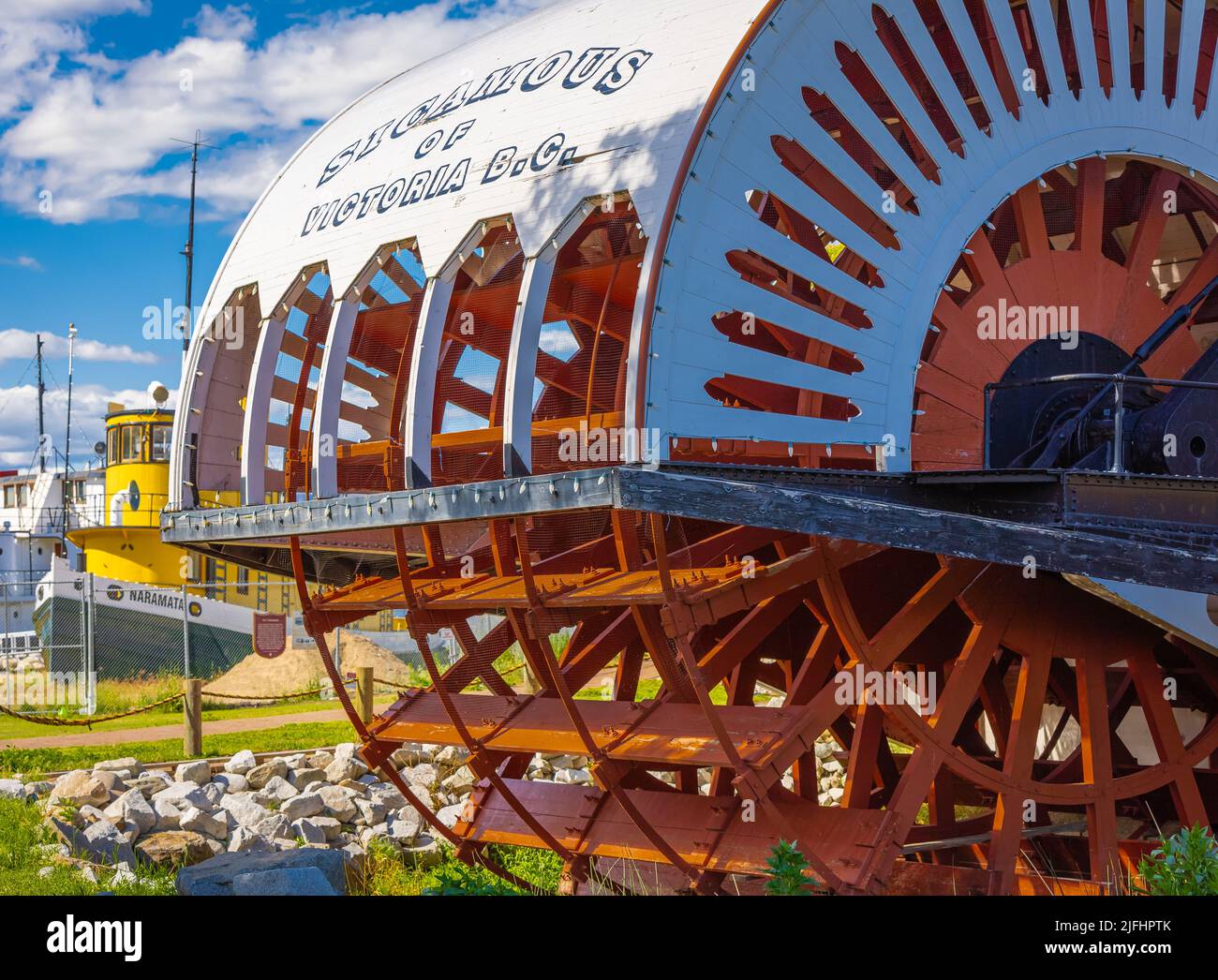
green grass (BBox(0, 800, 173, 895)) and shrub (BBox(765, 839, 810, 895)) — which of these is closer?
shrub (BBox(765, 839, 810, 895))

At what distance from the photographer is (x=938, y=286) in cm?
776

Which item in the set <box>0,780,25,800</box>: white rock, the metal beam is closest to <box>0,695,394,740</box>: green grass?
<box>0,780,25,800</box>: white rock

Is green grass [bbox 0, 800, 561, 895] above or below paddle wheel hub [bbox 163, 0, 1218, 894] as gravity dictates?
below

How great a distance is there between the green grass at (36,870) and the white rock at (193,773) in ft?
5.47

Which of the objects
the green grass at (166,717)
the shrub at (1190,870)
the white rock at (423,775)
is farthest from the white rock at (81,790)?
the shrub at (1190,870)

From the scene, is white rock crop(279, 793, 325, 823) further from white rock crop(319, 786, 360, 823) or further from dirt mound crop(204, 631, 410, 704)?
dirt mound crop(204, 631, 410, 704)

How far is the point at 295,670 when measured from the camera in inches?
906

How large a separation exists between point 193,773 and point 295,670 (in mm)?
9852

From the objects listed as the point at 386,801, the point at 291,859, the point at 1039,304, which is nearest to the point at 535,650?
the point at 291,859

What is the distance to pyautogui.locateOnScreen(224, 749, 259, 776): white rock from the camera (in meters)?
13.8

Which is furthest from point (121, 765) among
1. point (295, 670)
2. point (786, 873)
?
point (295, 670)

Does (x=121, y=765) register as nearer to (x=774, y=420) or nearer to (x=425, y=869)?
(x=425, y=869)

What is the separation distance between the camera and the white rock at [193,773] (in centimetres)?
1319

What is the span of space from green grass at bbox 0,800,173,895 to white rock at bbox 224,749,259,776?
232cm
